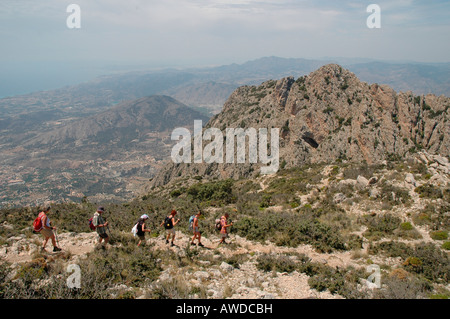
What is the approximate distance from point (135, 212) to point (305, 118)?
3640 centimetres

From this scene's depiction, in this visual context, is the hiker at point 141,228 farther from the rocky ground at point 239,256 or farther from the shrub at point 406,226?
the shrub at point 406,226

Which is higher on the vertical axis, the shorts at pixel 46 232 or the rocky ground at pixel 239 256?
the shorts at pixel 46 232

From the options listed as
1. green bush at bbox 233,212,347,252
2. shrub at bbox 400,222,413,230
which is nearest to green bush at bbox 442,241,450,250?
shrub at bbox 400,222,413,230

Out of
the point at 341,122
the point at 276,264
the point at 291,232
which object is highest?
the point at 341,122

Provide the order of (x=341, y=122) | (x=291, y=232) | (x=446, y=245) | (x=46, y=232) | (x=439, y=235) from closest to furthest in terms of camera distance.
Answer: (x=46, y=232)
(x=446, y=245)
(x=439, y=235)
(x=291, y=232)
(x=341, y=122)

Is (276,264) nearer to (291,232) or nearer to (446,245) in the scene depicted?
(291,232)

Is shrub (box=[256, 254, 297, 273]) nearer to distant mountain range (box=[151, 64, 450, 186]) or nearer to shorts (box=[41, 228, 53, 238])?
shorts (box=[41, 228, 53, 238])

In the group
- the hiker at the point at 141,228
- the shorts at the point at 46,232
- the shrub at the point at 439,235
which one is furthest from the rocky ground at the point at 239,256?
the shorts at the point at 46,232

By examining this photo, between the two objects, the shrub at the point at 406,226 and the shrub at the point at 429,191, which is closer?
the shrub at the point at 406,226

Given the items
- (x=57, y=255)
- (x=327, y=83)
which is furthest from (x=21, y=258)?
(x=327, y=83)

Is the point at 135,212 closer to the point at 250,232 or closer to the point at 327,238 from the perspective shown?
the point at 250,232

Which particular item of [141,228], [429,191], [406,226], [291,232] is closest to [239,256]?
[291,232]

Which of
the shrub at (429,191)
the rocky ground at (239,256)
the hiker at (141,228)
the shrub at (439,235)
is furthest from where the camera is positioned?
the shrub at (429,191)

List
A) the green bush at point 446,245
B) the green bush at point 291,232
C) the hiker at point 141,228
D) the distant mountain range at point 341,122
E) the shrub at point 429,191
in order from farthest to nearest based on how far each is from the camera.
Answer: the distant mountain range at point 341,122, the shrub at point 429,191, the green bush at point 291,232, the green bush at point 446,245, the hiker at point 141,228
